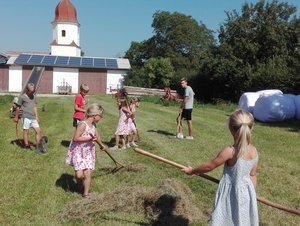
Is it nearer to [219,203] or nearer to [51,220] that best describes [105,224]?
[51,220]

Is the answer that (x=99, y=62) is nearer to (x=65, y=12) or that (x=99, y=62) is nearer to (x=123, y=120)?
(x=65, y=12)

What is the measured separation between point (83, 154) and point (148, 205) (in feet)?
4.33

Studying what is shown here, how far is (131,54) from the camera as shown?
69250 mm

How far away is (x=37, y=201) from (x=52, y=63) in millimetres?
42915

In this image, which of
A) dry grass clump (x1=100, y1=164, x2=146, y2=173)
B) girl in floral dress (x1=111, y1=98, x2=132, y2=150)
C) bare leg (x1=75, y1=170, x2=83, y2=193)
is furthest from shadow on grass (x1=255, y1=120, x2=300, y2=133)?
bare leg (x1=75, y1=170, x2=83, y2=193)

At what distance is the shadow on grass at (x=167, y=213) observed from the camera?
18.8 ft

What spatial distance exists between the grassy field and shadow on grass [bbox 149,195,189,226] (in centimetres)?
18

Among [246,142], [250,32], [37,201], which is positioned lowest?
[37,201]

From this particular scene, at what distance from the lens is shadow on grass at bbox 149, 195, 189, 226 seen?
18.8ft

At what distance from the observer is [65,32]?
205 ft

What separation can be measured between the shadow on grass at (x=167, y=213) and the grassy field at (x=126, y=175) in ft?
0.60

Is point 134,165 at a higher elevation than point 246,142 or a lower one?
lower

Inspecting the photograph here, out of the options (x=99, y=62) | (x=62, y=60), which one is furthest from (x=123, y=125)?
(x=62, y=60)

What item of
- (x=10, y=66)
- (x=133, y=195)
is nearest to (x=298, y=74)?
(x=133, y=195)
